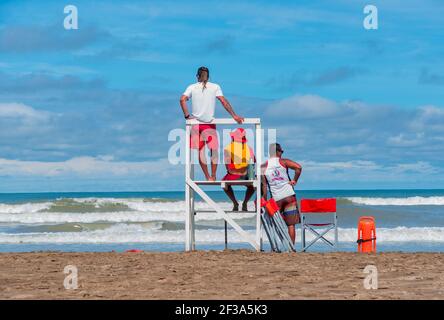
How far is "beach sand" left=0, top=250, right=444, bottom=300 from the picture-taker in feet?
24.7

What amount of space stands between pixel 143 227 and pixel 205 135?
1688 centimetres

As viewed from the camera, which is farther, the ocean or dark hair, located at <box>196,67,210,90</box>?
the ocean

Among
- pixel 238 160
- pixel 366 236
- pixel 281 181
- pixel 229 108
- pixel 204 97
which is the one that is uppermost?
pixel 204 97

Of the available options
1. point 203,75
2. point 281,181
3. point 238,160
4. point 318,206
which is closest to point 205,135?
point 238,160

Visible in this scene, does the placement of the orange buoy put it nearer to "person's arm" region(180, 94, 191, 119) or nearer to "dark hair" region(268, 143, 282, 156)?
"dark hair" region(268, 143, 282, 156)

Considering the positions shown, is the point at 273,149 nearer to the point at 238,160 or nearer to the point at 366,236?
the point at 238,160

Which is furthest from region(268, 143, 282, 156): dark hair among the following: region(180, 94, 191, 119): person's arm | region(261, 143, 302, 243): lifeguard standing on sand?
region(180, 94, 191, 119): person's arm

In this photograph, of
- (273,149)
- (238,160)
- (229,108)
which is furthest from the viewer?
(273,149)

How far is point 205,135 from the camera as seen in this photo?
11.3 metres

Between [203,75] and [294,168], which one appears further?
[294,168]

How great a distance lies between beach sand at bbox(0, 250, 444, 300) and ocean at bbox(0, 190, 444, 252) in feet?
18.4

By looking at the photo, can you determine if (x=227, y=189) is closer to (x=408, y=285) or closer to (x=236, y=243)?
(x=408, y=285)

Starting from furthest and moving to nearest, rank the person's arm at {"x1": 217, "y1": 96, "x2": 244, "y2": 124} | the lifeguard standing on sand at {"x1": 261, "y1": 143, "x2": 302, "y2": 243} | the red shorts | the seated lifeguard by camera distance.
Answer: the lifeguard standing on sand at {"x1": 261, "y1": 143, "x2": 302, "y2": 243} < the seated lifeguard < the red shorts < the person's arm at {"x1": 217, "y1": 96, "x2": 244, "y2": 124}
